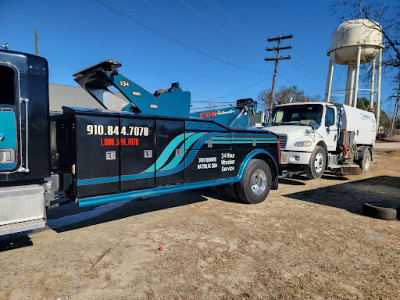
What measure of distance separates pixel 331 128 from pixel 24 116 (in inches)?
375

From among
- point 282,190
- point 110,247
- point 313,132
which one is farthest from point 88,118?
point 313,132

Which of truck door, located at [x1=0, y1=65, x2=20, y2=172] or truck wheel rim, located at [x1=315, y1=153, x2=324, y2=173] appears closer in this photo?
truck door, located at [x1=0, y1=65, x2=20, y2=172]

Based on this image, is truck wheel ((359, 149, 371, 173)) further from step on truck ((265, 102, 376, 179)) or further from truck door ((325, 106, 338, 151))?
truck door ((325, 106, 338, 151))

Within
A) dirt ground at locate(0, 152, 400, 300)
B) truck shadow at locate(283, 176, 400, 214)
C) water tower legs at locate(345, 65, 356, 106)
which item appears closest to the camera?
dirt ground at locate(0, 152, 400, 300)

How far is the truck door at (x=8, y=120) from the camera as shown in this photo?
3373 mm

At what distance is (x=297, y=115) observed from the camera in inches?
398

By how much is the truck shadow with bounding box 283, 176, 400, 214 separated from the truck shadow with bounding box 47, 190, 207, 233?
2.93 m

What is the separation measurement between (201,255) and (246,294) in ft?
3.30

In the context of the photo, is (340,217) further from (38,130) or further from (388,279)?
(38,130)

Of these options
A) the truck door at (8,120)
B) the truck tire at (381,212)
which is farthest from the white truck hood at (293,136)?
the truck door at (8,120)

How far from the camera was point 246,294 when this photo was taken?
2930 millimetres

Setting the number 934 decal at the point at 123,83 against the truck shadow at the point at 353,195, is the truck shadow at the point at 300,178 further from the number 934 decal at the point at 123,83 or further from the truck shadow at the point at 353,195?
the number 934 decal at the point at 123,83

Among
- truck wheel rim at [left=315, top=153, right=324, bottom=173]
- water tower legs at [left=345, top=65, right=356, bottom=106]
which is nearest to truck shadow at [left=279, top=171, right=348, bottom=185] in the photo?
truck wheel rim at [left=315, top=153, right=324, bottom=173]

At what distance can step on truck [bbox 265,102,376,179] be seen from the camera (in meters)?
8.85
